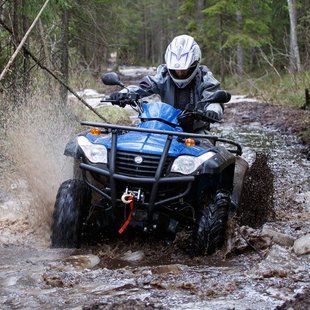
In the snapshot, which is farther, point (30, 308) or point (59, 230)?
point (59, 230)

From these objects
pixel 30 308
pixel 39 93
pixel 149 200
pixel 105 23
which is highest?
pixel 105 23

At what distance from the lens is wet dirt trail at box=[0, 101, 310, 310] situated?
382 cm

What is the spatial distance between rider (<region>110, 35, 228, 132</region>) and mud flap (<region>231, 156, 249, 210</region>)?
0.65 meters

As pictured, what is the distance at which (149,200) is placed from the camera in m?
4.91

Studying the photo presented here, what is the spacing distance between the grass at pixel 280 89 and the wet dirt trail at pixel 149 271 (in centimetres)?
1296

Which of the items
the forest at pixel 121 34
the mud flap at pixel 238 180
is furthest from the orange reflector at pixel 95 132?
the forest at pixel 121 34

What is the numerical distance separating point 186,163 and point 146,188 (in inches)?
15.7

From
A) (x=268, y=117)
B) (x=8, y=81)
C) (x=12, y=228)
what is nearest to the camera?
(x=12, y=228)

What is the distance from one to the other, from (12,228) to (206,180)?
2.25m

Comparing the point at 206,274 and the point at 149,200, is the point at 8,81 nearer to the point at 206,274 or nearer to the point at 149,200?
the point at 149,200

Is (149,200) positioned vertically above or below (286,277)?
above

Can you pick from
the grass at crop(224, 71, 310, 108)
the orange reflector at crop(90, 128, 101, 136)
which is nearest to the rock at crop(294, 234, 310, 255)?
the orange reflector at crop(90, 128, 101, 136)

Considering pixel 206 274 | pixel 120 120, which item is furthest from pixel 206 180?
pixel 120 120

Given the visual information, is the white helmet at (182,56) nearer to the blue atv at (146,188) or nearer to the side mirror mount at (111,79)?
the side mirror mount at (111,79)
